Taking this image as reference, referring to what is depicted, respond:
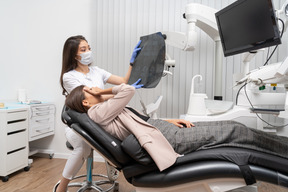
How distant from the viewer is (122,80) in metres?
2.03

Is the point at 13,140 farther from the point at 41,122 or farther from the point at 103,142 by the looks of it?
the point at 103,142

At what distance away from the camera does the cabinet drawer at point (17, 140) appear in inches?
79.7

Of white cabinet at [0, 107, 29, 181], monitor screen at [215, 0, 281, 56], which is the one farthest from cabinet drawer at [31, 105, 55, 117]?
monitor screen at [215, 0, 281, 56]

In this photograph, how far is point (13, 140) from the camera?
2070 millimetres

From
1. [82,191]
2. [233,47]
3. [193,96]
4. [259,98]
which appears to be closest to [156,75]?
[193,96]

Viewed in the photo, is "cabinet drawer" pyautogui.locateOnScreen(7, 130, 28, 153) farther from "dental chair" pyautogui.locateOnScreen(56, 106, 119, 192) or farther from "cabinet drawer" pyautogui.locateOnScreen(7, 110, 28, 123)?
"dental chair" pyautogui.locateOnScreen(56, 106, 119, 192)

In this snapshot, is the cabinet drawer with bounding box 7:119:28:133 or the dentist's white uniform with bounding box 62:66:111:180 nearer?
the dentist's white uniform with bounding box 62:66:111:180

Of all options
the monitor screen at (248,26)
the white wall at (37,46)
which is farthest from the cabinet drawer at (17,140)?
the monitor screen at (248,26)

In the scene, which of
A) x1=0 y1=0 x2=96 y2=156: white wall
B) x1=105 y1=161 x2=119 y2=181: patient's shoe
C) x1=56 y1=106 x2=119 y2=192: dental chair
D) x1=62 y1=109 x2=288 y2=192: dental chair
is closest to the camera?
x1=62 y1=109 x2=288 y2=192: dental chair

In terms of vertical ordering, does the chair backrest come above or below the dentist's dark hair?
below

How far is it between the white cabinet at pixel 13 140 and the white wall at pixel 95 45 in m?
0.48

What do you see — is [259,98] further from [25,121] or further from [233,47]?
[25,121]

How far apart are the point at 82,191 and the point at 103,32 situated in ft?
5.53

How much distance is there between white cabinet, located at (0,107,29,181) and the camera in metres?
1.97
